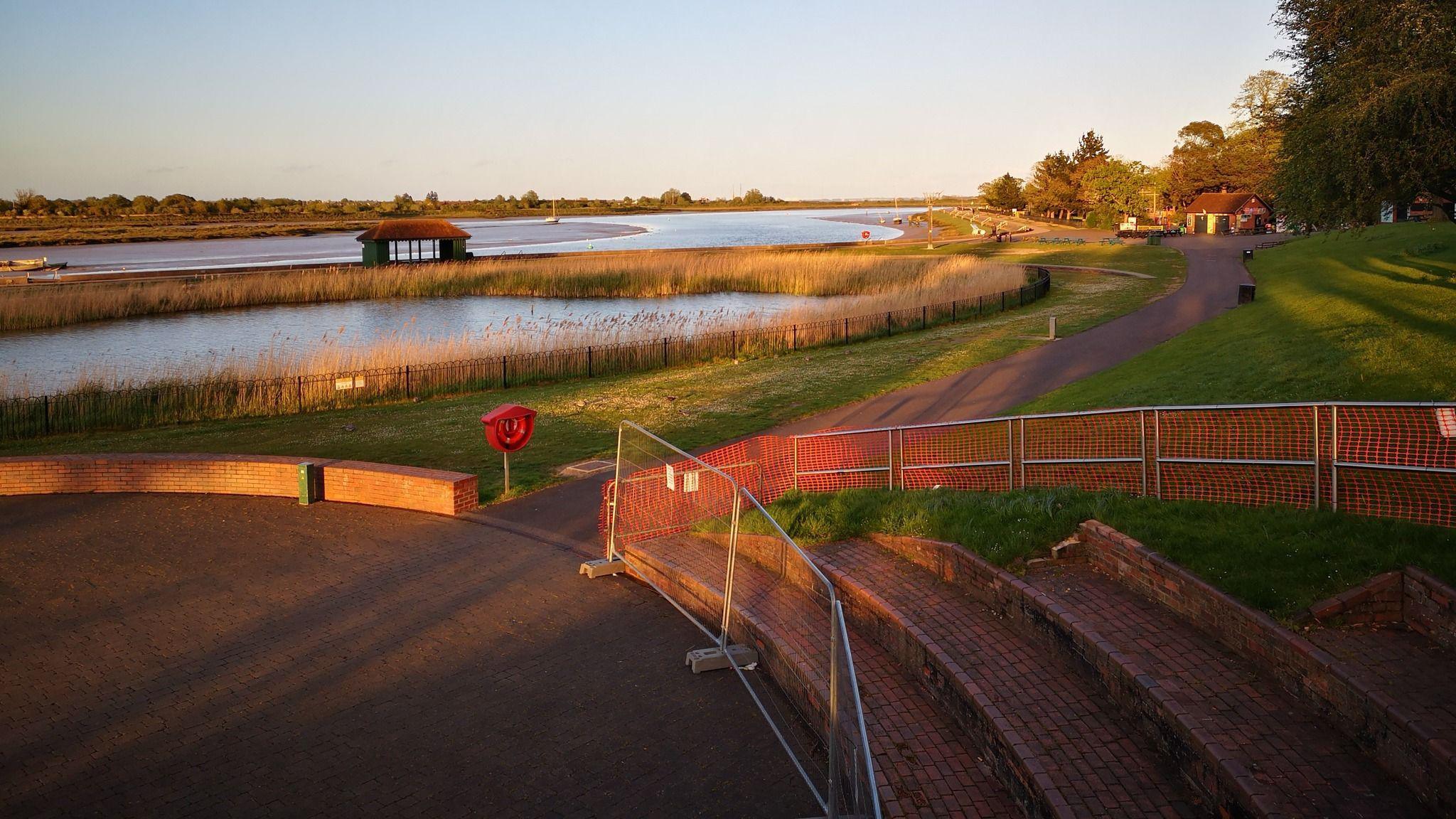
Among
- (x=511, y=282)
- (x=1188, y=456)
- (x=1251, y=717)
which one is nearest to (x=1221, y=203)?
(x=511, y=282)

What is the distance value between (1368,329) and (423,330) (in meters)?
33.6

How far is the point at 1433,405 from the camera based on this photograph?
6949 millimetres

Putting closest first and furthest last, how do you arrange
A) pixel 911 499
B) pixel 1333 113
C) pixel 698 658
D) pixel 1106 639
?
pixel 1106 639 → pixel 698 658 → pixel 911 499 → pixel 1333 113

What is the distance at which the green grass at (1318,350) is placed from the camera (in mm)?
13133

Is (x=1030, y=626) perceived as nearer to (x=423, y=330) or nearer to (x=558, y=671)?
(x=558, y=671)

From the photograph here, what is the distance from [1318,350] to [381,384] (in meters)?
19.9

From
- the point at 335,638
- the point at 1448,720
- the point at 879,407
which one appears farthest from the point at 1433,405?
the point at 879,407

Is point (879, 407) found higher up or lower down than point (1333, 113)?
lower down

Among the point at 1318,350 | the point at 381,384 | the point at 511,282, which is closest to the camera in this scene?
the point at 1318,350

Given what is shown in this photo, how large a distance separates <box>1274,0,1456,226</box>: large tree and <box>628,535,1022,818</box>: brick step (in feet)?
48.0

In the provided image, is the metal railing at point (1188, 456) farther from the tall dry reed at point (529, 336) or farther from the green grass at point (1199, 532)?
the tall dry reed at point (529, 336)

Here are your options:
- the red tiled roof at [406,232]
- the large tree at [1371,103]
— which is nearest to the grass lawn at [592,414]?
the large tree at [1371,103]

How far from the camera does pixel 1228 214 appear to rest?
98875 millimetres

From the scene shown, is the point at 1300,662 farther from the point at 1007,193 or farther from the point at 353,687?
the point at 1007,193
